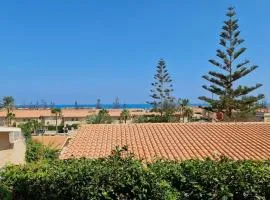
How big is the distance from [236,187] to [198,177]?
737mm

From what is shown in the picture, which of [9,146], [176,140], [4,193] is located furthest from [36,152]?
[4,193]

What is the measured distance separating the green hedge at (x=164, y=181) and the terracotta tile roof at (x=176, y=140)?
9.50 feet

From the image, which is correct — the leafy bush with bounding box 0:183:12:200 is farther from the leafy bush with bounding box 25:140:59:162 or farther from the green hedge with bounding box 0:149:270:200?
the leafy bush with bounding box 25:140:59:162

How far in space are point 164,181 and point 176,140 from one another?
630cm

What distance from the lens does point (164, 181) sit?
883cm

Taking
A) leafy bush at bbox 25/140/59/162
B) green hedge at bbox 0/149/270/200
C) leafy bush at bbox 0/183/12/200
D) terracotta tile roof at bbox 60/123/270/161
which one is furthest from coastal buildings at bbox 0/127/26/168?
green hedge at bbox 0/149/270/200

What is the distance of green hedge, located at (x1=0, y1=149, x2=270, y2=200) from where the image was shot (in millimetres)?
8727

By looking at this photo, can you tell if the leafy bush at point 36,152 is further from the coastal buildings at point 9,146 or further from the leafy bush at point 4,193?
the leafy bush at point 4,193

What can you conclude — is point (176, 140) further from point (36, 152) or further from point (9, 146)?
point (36, 152)

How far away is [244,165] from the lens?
8961 mm

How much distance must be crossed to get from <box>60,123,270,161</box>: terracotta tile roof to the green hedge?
2.89m

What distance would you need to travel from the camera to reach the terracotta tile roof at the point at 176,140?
13281mm

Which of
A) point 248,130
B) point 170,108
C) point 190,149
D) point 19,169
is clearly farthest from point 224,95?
point 19,169

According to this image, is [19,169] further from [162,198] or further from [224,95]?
[224,95]
